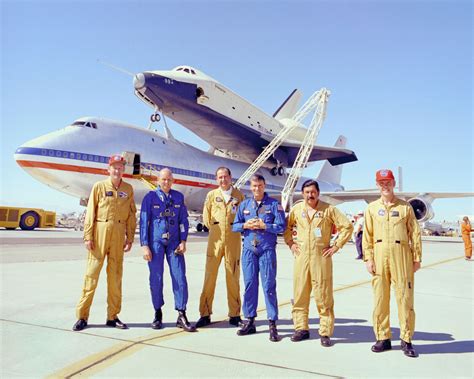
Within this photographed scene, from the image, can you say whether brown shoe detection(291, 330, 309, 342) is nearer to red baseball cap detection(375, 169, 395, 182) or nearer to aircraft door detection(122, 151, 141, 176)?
red baseball cap detection(375, 169, 395, 182)

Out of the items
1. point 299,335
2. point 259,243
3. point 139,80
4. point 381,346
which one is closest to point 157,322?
point 259,243

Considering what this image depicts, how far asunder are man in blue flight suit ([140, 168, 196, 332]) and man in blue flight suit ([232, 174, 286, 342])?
717mm

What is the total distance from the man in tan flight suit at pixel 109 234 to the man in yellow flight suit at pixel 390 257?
9.17ft

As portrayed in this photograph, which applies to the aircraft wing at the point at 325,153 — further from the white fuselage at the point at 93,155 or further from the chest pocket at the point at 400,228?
the chest pocket at the point at 400,228

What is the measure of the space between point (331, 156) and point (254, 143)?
23.0 ft

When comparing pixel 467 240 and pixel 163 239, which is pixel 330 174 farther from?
pixel 163 239

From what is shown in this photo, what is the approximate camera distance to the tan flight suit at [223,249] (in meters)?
4.66

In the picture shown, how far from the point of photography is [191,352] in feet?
11.2

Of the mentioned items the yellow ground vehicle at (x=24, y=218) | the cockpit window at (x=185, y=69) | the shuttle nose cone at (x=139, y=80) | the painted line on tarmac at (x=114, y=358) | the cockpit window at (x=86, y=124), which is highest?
the cockpit window at (x=185, y=69)

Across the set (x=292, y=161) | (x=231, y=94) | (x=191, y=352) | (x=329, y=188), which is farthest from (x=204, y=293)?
(x=329, y=188)

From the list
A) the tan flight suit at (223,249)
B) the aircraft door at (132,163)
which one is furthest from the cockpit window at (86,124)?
the tan flight suit at (223,249)

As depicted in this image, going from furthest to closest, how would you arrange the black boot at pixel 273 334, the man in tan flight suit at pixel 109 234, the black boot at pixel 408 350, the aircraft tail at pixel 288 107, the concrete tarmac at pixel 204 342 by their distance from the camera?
the aircraft tail at pixel 288 107 < the man in tan flight suit at pixel 109 234 < the black boot at pixel 273 334 < the black boot at pixel 408 350 < the concrete tarmac at pixel 204 342

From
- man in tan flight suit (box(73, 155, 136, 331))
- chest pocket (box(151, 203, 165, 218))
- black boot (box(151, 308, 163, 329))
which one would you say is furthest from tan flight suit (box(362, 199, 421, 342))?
A: man in tan flight suit (box(73, 155, 136, 331))

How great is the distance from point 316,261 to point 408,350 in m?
1.17
